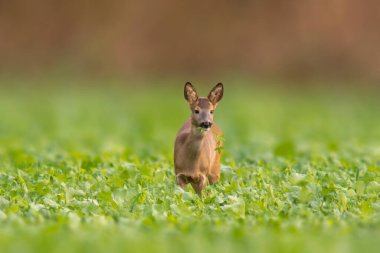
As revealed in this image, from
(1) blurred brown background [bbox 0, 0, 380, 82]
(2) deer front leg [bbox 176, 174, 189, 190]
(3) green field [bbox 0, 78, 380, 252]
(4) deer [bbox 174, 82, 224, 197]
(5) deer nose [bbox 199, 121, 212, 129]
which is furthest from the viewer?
(1) blurred brown background [bbox 0, 0, 380, 82]

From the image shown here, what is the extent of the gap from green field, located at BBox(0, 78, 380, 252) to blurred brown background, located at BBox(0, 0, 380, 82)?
20.7 m

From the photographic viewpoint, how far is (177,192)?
1107cm

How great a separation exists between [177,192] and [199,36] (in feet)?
114

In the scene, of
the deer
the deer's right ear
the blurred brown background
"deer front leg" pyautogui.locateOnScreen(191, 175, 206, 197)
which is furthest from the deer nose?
the blurred brown background

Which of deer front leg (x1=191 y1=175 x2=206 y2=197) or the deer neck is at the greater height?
the deer neck

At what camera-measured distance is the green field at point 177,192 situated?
858 centimetres

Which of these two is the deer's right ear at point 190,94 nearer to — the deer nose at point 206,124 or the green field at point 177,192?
the deer nose at point 206,124

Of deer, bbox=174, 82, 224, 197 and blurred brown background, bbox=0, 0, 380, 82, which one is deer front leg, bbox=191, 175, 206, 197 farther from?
blurred brown background, bbox=0, 0, 380, 82

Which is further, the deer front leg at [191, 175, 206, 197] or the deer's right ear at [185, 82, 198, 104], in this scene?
the deer's right ear at [185, 82, 198, 104]

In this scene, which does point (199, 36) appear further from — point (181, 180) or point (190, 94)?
point (181, 180)

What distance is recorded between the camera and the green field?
8.58 meters

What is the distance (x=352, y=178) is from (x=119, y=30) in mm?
32892

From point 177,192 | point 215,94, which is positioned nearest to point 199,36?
point 215,94

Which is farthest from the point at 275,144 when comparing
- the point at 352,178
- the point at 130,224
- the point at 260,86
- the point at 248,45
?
the point at 248,45
